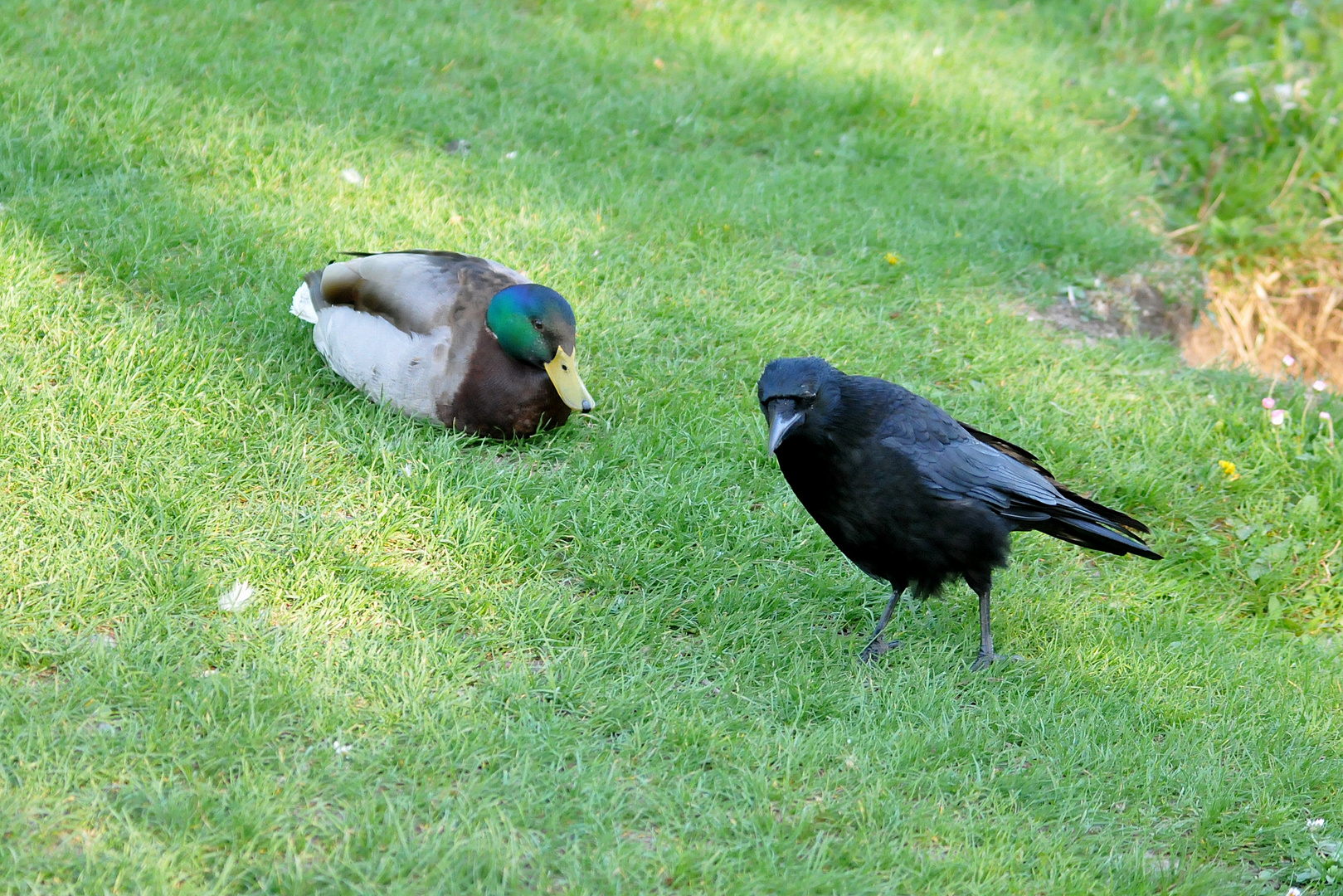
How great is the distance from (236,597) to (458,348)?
3.88ft

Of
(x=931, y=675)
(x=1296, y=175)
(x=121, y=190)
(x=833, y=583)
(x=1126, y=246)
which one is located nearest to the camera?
(x=931, y=675)

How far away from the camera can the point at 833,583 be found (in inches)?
141

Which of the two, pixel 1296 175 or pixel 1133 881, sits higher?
pixel 1296 175

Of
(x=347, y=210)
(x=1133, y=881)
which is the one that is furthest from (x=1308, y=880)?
(x=347, y=210)

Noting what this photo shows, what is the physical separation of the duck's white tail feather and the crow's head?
6.32ft

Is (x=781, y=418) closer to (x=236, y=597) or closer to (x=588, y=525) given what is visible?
(x=588, y=525)

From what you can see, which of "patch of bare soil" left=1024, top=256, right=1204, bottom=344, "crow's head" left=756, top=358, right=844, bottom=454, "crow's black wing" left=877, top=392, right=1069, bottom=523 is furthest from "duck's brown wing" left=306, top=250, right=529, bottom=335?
"patch of bare soil" left=1024, top=256, right=1204, bottom=344

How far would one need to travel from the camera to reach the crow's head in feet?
9.66

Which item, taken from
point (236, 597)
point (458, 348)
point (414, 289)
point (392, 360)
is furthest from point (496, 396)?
point (236, 597)

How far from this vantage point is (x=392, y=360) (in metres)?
3.78

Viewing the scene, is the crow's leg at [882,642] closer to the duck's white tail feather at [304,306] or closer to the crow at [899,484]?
the crow at [899,484]

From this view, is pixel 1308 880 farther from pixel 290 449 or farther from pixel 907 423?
pixel 290 449

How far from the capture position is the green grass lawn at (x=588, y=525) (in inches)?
101

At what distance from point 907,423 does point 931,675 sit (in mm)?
750
